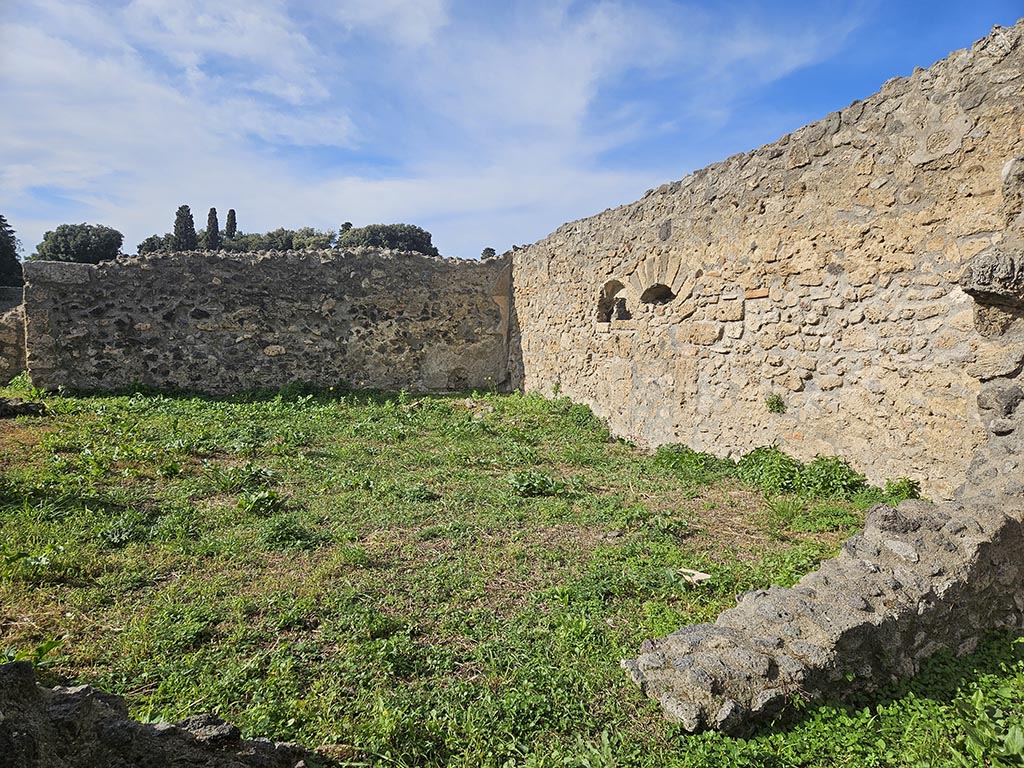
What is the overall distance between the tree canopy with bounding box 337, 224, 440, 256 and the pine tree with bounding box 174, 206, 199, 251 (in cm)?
881

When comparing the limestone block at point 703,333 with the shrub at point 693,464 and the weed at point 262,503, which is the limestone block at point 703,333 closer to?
the shrub at point 693,464

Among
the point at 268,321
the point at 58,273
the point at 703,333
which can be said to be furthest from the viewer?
the point at 268,321

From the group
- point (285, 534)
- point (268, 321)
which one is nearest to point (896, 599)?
point (285, 534)

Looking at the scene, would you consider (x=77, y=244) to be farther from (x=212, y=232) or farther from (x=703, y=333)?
(x=703, y=333)

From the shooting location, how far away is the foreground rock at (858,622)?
8.10 ft

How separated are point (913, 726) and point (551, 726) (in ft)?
4.78

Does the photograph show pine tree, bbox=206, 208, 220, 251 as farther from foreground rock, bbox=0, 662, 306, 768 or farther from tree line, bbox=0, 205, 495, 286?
foreground rock, bbox=0, 662, 306, 768

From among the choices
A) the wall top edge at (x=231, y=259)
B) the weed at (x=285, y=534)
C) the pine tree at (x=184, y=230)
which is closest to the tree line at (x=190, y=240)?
the pine tree at (x=184, y=230)

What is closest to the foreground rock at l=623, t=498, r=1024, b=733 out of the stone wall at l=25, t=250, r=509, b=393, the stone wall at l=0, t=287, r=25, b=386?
the stone wall at l=25, t=250, r=509, b=393

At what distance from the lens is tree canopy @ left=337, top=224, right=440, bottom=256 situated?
41.0 meters

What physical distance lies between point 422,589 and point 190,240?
40234 mm

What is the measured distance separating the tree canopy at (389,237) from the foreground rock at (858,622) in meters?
39.2

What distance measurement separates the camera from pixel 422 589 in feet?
11.6

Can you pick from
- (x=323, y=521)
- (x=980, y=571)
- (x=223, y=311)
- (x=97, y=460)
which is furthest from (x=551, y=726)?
(x=223, y=311)
